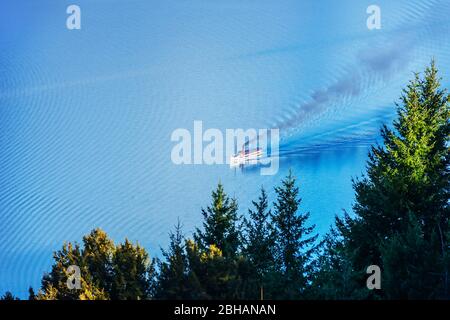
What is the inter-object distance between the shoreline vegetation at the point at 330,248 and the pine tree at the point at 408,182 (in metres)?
0.03

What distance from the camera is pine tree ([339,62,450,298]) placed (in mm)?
12930

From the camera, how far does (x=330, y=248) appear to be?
13211mm

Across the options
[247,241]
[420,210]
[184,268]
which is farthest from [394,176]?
[184,268]

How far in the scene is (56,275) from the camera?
58.1 ft

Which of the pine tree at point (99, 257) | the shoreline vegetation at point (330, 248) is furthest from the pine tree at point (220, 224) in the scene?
the pine tree at point (99, 257)

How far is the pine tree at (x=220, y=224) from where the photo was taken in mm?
15266

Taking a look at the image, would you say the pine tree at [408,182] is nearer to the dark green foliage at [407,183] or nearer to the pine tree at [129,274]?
the dark green foliage at [407,183]

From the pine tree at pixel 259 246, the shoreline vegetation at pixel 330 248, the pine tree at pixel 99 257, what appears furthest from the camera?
the pine tree at pixel 99 257

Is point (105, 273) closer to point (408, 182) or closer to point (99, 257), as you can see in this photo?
point (99, 257)

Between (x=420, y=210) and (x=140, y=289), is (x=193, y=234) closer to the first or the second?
(x=140, y=289)
